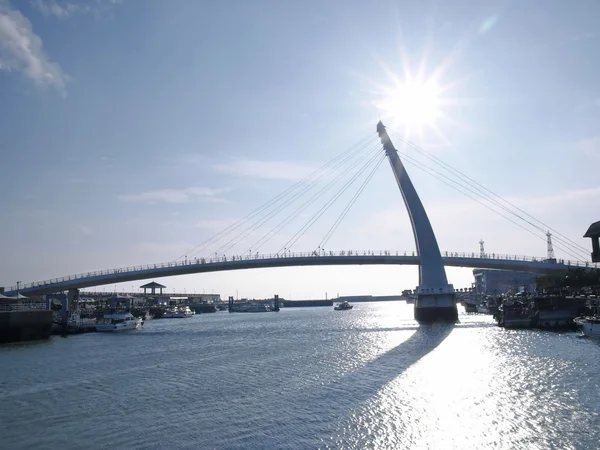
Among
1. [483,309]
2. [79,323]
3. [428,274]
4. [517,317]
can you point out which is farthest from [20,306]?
[483,309]

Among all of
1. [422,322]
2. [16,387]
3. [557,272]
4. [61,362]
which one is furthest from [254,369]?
[557,272]

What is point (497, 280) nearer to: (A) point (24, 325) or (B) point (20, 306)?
(B) point (20, 306)

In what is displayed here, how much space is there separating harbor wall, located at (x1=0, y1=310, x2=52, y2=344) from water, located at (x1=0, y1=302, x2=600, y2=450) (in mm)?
9809

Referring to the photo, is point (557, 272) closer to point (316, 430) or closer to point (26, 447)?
point (316, 430)

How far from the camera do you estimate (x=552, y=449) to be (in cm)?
1138

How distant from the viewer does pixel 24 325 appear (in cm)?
4103

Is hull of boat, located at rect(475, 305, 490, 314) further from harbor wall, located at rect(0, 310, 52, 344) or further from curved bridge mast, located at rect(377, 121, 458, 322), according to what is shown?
harbor wall, located at rect(0, 310, 52, 344)

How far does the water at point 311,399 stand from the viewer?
42.1 ft

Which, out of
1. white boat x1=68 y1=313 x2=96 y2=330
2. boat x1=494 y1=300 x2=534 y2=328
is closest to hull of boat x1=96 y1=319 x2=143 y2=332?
white boat x1=68 y1=313 x2=96 y2=330

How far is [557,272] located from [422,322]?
2937 cm

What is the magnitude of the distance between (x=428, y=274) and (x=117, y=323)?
36.5 meters

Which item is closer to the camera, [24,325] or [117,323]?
[24,325]

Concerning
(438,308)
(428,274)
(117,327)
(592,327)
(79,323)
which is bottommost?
(117,327)

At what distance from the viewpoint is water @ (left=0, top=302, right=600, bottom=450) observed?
12.8m
